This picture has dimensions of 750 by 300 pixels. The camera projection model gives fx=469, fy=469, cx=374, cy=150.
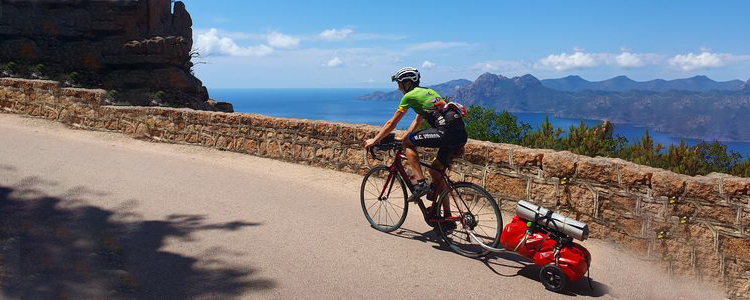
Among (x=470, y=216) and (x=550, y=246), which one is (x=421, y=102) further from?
(x=550, y=246)

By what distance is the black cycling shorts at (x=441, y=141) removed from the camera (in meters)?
4.69

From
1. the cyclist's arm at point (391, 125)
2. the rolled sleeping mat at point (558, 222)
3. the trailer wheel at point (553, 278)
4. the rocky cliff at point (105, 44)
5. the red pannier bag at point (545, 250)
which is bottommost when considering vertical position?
the trailer wheel at point (553, 278)

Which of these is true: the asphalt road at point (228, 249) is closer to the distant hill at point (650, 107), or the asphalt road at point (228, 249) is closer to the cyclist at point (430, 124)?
the cyclist at point (430, 124)

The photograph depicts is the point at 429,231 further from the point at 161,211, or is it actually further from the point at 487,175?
the point at 161,211

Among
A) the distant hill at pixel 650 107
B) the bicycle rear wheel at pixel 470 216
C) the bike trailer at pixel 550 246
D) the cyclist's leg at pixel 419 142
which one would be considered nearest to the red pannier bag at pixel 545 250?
the bike trailer at pixel 550 246

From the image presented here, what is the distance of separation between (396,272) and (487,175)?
2499mm

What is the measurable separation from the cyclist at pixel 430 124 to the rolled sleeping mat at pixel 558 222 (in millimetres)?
831

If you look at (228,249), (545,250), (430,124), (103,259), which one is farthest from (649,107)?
(103,259)

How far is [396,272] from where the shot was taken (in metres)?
4.27

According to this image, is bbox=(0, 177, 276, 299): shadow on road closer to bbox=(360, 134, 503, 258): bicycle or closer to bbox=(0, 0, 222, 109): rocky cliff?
bbox=(360, 134, 503, 258): bicycle

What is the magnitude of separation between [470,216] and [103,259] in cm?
341

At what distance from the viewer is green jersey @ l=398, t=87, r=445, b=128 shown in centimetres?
468

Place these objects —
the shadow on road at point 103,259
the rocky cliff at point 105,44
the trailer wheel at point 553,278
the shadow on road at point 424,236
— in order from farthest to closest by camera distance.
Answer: the rocky cliff at point 105,44
the shadow on road at point 424,236
the trailer wheel at point 553,278
the shadow on road at point 103,259

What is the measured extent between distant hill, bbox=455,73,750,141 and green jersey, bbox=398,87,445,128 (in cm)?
10481
